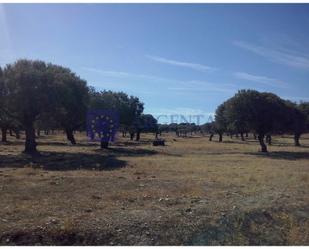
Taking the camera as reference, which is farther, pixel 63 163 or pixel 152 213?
pixel 63 163

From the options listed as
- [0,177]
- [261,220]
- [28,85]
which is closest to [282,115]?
[28,85]

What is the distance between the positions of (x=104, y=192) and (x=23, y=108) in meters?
24.4

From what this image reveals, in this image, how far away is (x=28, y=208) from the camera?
13.6 meters

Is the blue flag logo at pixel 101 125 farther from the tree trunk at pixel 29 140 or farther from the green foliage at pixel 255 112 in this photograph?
the green foliage at pixel 255 112

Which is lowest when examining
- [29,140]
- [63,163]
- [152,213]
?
[152,213]

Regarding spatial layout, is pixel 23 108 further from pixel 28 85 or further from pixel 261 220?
pixel 261 220

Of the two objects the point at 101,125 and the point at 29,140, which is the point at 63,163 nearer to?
the point at 29,140

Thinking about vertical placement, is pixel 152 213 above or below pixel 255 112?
below

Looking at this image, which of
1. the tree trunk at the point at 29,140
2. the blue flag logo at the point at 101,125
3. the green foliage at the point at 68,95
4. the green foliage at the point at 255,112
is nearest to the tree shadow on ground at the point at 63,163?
the tree trunk at the point at 29,140

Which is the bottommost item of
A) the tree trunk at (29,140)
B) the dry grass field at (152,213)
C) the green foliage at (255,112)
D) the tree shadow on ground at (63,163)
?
the dry grass field at (152,213)

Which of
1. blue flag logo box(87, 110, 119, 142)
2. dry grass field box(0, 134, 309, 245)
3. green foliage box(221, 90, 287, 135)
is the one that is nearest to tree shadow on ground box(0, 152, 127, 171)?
dry grass field box(0, 134, 309, 245)

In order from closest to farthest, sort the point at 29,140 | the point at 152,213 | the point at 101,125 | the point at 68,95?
the point at 152,213 < the point at 68,95 < the point at 29,140 < the point at 101,125

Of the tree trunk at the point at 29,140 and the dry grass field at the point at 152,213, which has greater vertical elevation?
the tree trunk at the point at 29,140

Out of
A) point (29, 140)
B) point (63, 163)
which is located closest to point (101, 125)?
point (29, 140)
